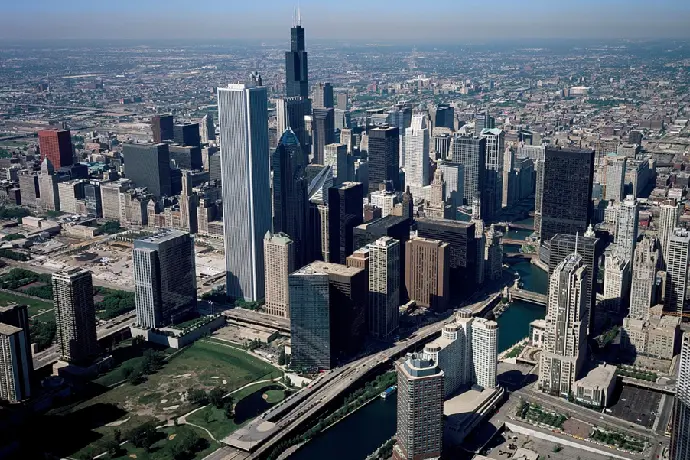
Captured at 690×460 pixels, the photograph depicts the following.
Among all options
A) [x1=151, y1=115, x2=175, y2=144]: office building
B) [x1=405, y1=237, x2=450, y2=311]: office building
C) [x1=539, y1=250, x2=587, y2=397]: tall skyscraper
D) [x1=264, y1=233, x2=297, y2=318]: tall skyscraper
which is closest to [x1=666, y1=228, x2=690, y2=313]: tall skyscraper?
[x1=539, y1=250, x2=587, y2=397]: tall skyscraper

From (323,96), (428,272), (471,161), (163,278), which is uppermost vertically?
(323,96)

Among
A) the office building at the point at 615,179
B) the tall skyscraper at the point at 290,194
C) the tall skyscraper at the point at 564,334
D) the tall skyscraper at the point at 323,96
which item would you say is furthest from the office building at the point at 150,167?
the tall skyscraper at the point at 564,334

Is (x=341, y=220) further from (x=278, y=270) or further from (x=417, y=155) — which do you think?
(x=417, y=155)

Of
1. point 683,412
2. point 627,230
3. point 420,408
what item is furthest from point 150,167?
point 683,412

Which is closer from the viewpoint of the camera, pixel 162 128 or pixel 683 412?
pixel 683 412

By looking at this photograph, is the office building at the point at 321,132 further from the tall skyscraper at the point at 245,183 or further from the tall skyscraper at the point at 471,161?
the tall skyscraper at the point at 245,183

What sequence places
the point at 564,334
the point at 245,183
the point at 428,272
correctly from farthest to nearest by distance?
1. the point at 245,183
2. the point at 428,272
3. the point at 564,334

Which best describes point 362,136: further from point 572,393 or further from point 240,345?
point 572,393

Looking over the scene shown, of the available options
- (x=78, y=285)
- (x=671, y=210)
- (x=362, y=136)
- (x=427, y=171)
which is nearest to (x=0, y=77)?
(x=362, y=136)
